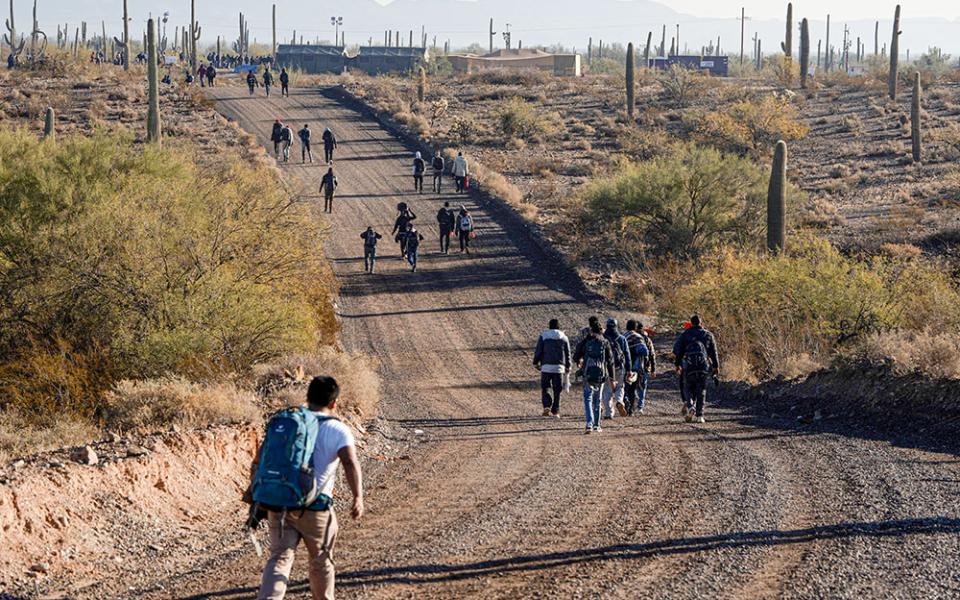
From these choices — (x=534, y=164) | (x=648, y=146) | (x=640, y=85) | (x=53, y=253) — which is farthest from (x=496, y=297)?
(x=640, y=85)

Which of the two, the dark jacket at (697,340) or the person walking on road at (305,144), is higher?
the person walking on road at (305,144)

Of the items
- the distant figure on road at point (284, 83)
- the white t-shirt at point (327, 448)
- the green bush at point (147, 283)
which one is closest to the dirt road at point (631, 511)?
the white t-shirt at point (327, 448)

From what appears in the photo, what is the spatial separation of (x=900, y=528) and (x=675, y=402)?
35.1 feet

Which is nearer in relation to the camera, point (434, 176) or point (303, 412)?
point (303, 412)

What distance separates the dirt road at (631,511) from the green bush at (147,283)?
284cm

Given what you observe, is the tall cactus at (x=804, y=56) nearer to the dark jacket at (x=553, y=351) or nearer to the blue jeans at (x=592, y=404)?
the dark jacket at (x=553, y=351)

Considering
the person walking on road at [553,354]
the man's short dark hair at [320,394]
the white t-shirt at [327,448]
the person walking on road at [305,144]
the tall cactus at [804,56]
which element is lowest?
the person walking on road at [553,354]

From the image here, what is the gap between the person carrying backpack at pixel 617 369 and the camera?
17.7 meters

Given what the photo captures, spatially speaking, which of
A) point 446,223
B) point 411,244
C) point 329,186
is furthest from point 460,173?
point 411,244

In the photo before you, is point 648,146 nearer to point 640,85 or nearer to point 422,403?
point 640,85

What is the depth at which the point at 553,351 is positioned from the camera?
1750 centimetres

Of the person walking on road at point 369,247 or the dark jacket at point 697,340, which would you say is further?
the person walking on road at point 369,247

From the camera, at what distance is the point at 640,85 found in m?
82.9

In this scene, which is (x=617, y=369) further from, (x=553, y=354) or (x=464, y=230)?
(x=464, y=230)
